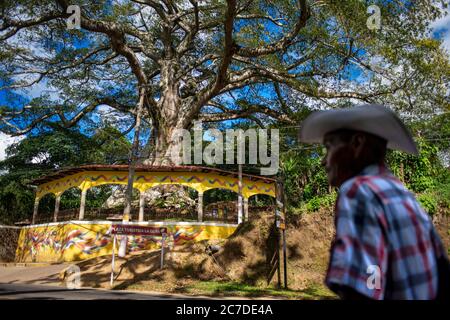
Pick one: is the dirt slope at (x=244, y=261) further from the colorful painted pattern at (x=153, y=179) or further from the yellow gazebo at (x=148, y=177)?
the colorful painted pattern at (x=153, y=179)

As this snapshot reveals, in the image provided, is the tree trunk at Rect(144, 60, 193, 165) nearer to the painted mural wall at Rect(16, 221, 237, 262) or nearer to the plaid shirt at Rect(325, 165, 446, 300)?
the painted mural wall at Rect(16, 221, 237, 262)

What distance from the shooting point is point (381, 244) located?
1163 millimetres

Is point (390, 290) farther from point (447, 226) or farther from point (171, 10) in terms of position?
point (171, 10)

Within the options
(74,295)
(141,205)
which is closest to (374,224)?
(74,295)

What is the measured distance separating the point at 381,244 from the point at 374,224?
0.06 m

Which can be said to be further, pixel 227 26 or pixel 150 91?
pixel 150 91

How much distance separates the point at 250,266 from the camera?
12945mm

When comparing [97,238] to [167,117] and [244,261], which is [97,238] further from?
[244,261]

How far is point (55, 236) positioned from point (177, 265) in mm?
10604

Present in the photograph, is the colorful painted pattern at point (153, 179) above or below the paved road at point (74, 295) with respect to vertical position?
above

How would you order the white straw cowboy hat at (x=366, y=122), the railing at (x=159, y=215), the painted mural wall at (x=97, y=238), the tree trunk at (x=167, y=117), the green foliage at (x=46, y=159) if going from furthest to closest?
the green foliage at (x=46, y=159) < the tree trunk at (x=167, y=117) < the railing at (x=159, y=215) < the painted mural wall at (x=97, y=238) < the white straw cowboy hat at (x=366, y=122)

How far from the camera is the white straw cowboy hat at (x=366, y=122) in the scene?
1308 millimetres

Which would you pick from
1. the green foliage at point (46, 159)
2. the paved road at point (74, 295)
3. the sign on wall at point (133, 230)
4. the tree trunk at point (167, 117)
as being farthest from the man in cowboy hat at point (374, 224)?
the green foliage at point (46, 159)

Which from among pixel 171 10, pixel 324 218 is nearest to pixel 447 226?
pixel 324 218
